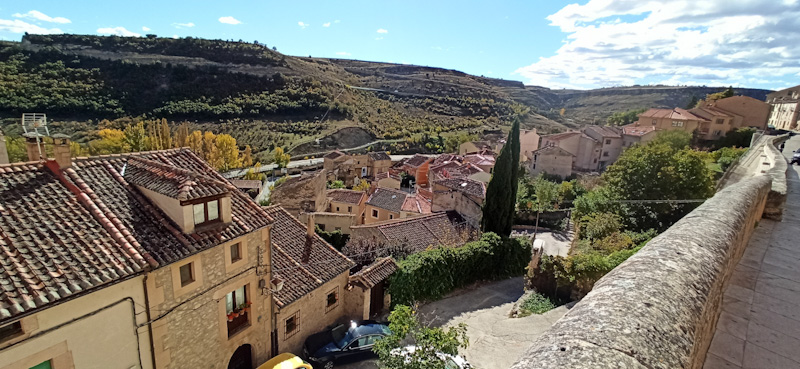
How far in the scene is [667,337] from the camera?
242 cm

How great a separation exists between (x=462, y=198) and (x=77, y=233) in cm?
2045

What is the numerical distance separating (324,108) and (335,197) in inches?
2228

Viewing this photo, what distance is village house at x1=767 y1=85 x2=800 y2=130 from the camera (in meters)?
53.9

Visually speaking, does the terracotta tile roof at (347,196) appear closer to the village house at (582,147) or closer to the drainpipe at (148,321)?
the drainpipe at (148,321)

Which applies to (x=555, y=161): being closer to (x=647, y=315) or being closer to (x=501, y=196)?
(x=501, y=196)

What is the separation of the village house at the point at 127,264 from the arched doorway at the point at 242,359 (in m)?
0.04

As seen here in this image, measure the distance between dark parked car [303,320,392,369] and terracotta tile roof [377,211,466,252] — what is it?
609 cm

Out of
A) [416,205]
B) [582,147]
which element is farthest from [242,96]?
[582,147]

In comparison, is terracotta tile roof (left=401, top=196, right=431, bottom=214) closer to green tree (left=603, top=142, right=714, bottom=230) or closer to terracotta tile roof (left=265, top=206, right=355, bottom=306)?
green tree (left=603, top=142, right=714, bottom=230)

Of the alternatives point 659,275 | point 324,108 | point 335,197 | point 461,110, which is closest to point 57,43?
point 324,108

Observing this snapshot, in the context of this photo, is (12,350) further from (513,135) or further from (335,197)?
→ (335,197)

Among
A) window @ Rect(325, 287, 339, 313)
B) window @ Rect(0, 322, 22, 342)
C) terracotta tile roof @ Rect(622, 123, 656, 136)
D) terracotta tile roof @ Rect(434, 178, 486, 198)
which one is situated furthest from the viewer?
terracotta tile roof @ Rect(622, 123, 656, 136)

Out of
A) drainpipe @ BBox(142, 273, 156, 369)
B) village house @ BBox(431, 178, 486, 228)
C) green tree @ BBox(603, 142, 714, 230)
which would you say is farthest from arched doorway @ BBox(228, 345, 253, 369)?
green tree @ BBox(603, 142, 714, 230)

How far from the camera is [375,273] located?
48.3 ft
